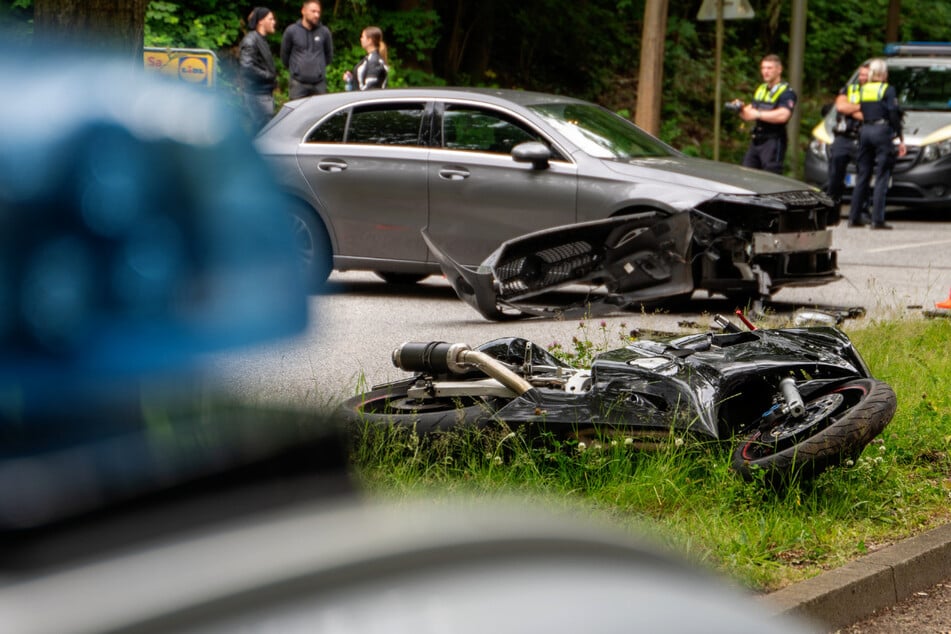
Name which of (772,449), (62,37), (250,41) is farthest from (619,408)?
(250,41)

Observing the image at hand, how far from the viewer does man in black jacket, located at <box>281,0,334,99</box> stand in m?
16.2

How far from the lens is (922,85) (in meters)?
18.6

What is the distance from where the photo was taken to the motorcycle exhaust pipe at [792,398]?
175 inches

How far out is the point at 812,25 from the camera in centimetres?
3077

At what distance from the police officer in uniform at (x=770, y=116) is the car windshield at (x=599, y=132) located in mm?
4566

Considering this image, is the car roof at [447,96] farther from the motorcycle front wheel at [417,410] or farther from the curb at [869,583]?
the curb at [869,583]

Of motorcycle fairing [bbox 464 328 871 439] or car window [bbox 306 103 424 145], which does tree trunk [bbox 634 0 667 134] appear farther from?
motorcycle fairing [bbox 464 328 871 439]

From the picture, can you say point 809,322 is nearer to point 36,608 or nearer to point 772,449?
point 772,449

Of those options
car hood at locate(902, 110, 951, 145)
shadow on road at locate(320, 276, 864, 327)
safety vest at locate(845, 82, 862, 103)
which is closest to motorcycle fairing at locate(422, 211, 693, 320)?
shadow on road at locate(320, 276, 864, 327)

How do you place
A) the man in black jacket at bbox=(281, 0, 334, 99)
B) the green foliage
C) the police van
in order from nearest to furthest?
the man in black jacket at bbox=(281, 0, 334, 99) < the police van < the green foliage

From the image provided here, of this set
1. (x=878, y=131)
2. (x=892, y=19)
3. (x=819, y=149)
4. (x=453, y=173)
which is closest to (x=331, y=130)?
(x=453, y=173)

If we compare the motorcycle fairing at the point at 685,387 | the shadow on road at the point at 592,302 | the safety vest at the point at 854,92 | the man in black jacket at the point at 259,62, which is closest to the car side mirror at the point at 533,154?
the shadow on road at the point at 592,302

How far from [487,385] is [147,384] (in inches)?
145

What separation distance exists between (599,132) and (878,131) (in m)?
6.73
